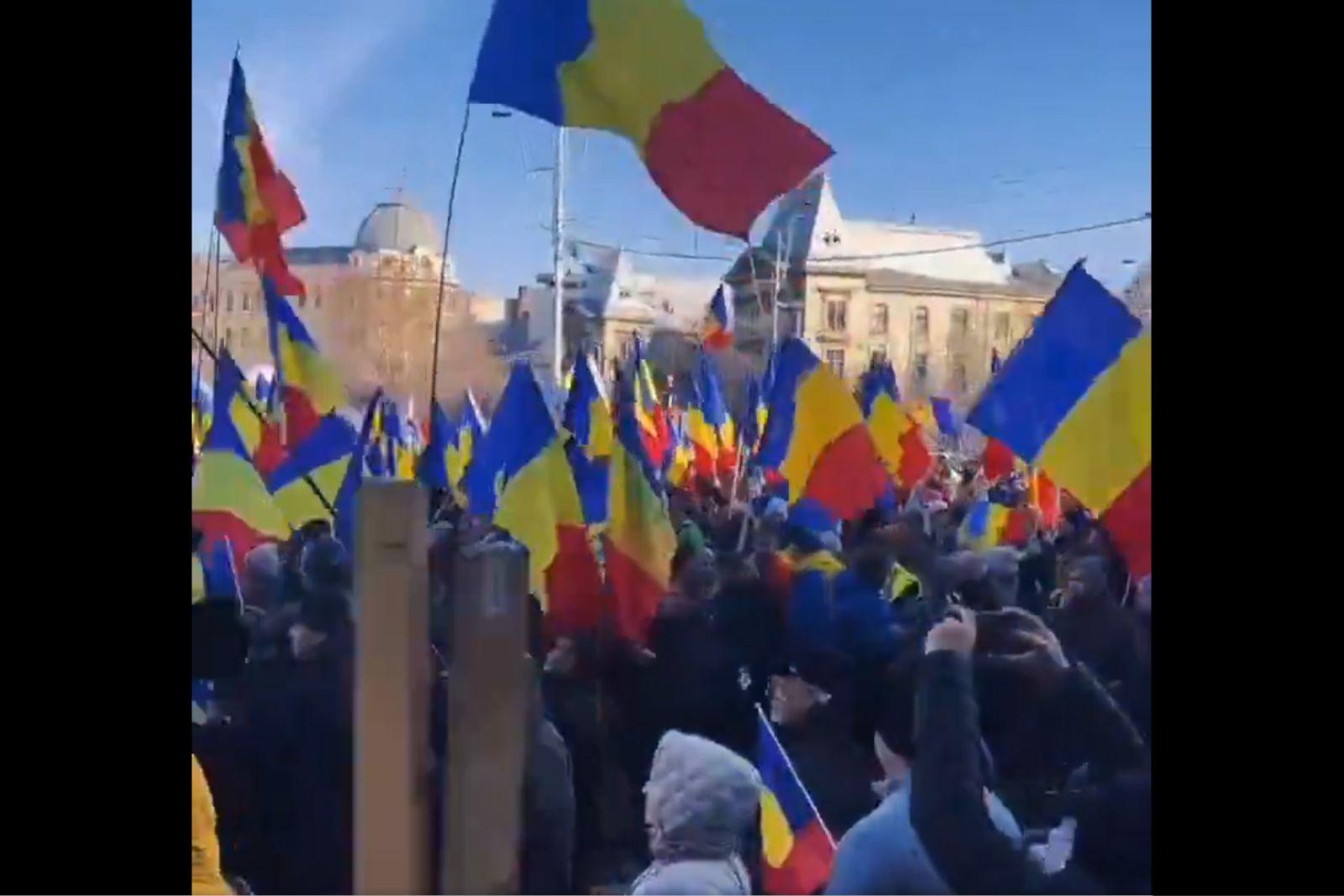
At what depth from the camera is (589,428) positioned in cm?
610

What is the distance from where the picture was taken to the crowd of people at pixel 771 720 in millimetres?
3000

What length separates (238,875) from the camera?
3662mm

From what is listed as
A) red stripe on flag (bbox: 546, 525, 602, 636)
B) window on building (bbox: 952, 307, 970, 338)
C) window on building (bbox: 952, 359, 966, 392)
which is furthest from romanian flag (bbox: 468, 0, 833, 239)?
window on building (bbox: 952, 307, 970, 338)

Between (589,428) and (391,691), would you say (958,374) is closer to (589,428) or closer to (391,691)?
(589,428)

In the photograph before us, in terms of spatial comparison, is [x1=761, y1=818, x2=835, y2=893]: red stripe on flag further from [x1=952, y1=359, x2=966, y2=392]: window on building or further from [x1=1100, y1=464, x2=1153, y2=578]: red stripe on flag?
[x1=952, y1=359, x2=966, y2=392]: window on building

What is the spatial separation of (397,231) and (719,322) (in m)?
2.39

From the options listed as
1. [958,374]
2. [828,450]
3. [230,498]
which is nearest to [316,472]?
[230,498]

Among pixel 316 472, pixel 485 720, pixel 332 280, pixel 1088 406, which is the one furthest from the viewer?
pixel 332 280

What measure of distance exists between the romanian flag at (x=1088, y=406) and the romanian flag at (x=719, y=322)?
19.4 ft

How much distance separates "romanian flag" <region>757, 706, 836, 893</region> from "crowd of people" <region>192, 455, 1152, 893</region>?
48 millimetres
